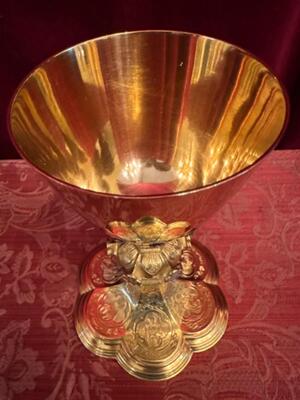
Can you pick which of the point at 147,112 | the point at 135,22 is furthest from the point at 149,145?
the point at 135,22

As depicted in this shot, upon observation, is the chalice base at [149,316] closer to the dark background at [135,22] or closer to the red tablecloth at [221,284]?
the red tablecloth at [221,284]

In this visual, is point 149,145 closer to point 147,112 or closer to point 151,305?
point 147,112

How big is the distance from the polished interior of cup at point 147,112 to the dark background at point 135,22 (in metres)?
0.30

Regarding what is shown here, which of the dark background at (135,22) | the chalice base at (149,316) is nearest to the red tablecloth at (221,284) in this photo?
the chalice base at (149,316)

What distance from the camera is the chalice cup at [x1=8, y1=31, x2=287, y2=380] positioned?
0.53 metres

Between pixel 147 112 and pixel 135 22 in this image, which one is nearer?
pixel 147 112

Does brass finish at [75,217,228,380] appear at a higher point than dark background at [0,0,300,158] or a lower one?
lower

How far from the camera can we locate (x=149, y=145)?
676 millimetres

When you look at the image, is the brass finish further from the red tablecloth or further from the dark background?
the dark background

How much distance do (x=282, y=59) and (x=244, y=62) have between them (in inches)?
18.7

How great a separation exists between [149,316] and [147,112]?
0.87ft

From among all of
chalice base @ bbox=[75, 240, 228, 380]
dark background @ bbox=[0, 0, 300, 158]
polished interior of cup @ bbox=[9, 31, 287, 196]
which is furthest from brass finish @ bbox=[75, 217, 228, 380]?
dark background @ bbox=[0, 0, 300, 158]

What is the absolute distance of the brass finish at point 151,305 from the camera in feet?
1.77

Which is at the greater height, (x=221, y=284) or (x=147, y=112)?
(x=147, y=112)
